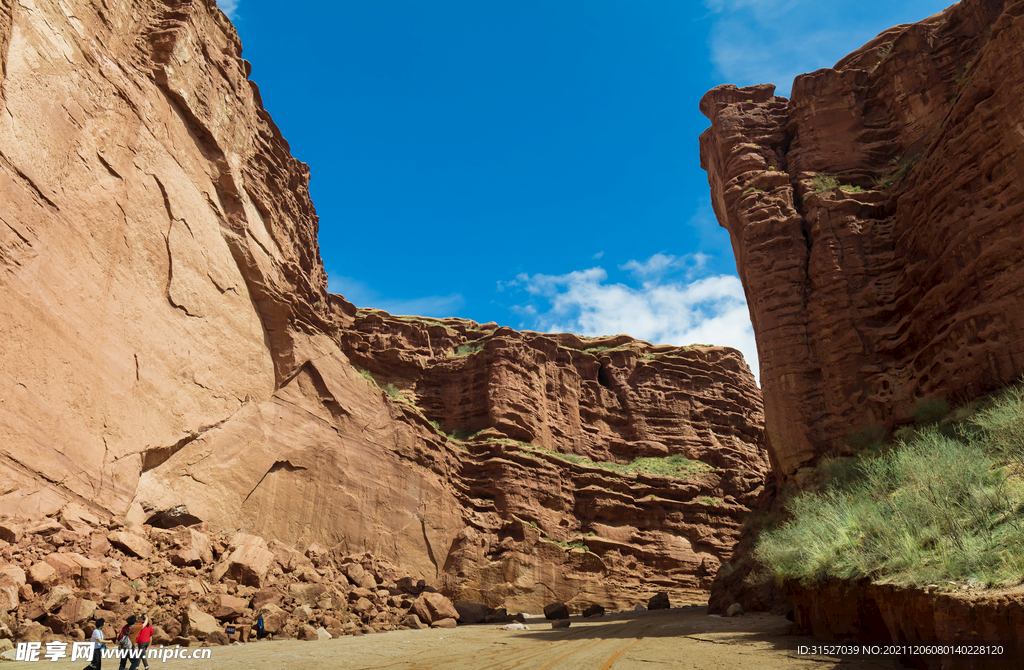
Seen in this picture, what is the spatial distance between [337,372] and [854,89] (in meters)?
24.3

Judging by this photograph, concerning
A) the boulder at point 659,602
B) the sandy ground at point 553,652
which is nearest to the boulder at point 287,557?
the sandy ground at point 553,652

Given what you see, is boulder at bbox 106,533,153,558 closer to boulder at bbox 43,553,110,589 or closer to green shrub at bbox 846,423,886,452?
boulder at bbox 43,553,110,589

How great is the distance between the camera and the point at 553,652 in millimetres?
11555

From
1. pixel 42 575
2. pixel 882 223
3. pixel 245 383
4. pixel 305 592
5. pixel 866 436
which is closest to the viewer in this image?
pixel 42 575

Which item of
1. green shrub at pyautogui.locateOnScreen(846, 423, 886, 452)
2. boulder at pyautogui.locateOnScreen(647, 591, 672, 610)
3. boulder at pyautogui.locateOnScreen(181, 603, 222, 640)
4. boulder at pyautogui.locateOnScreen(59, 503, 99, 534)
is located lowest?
boulder at pyautogui.locateOnScreen(647, 591, 672, 610)

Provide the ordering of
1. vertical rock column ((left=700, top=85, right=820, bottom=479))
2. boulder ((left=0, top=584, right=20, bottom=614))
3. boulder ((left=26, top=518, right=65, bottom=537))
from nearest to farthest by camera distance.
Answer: boulder ((left=0, top=584, right=20, bottom=614)) → boulder ((left=26, top=518, right=65, bottom=537)) → vertical rock column ((left=700, top=85, right=820, bottom=479))

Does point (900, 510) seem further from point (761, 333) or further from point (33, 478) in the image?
point (33, 478)

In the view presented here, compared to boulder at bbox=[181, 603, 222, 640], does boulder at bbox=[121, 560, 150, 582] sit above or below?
above

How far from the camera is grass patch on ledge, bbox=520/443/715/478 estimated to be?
3666cm

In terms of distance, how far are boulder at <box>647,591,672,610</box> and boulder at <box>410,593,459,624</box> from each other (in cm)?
1203

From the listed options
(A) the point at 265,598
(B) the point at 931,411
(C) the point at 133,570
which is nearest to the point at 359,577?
(A) the point at 265,598

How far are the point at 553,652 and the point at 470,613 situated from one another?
12.0m

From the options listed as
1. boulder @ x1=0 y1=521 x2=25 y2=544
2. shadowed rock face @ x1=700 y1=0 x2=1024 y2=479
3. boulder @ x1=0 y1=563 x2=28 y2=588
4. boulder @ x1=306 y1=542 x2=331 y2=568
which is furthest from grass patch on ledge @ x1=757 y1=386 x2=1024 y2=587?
boulder @ x1=306 y1=542 x2=331 y2=568

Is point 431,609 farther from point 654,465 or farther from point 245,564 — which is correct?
point 654,465
